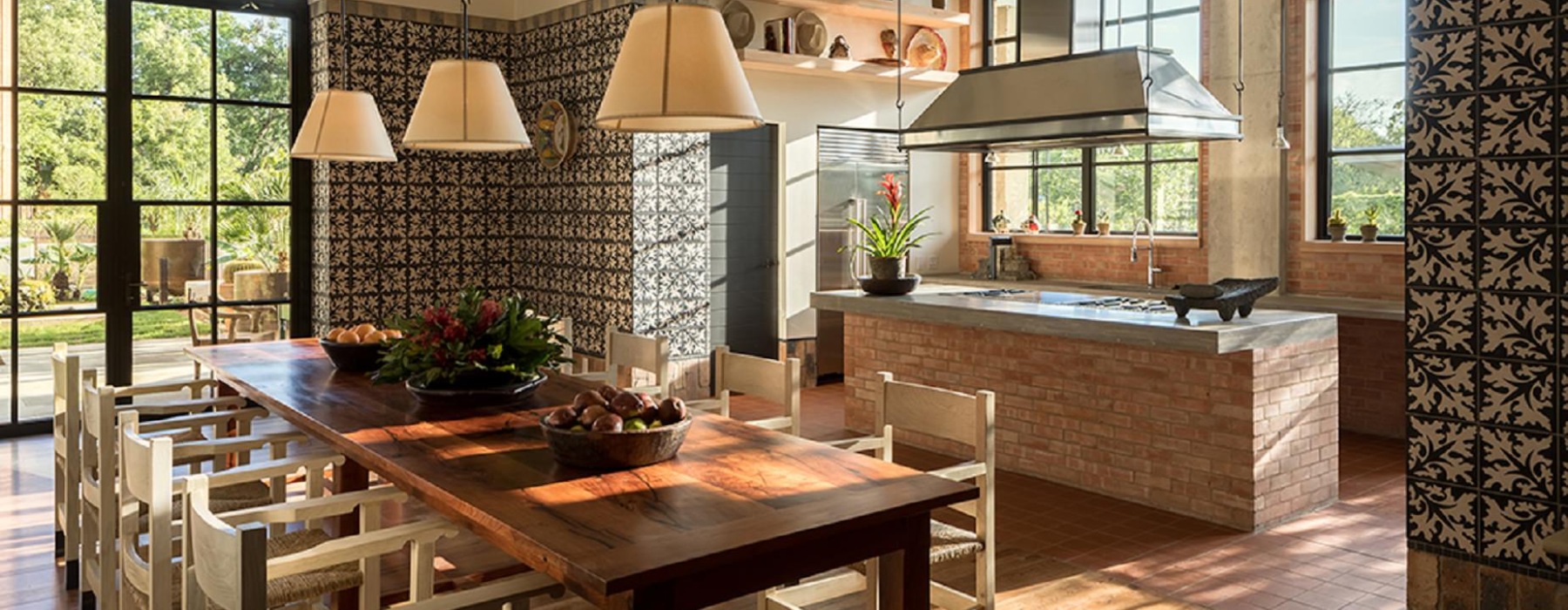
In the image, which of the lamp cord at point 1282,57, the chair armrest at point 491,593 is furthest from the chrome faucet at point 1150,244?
the chair armrest at point 491,593

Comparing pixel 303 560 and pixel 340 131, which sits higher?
pixel 340 131

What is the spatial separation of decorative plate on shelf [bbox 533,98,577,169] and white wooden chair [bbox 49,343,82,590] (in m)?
4.04

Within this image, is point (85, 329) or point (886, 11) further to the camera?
point (886, 11)

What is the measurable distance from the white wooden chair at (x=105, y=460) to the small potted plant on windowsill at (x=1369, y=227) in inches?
240

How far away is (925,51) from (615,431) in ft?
23.1

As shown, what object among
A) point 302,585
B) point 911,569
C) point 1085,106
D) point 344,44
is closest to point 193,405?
point 302,585

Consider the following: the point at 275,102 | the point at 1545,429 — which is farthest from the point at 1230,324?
the point at 275,102

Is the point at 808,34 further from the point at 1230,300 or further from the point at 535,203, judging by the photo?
the point at 1230,300

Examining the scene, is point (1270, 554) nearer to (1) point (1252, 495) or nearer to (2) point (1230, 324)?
(1) point (1252, 495)

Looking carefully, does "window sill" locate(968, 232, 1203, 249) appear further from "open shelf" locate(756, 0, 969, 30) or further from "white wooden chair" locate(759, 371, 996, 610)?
"white wooden chair" locate(759, 371, 996, 610)

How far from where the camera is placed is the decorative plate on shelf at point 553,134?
8016 millimetres

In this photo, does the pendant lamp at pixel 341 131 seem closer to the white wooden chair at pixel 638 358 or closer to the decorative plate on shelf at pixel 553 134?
the white wooden chair at pixel 638 358

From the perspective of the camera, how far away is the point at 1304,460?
17.3ft

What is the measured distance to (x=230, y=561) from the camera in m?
2.19
